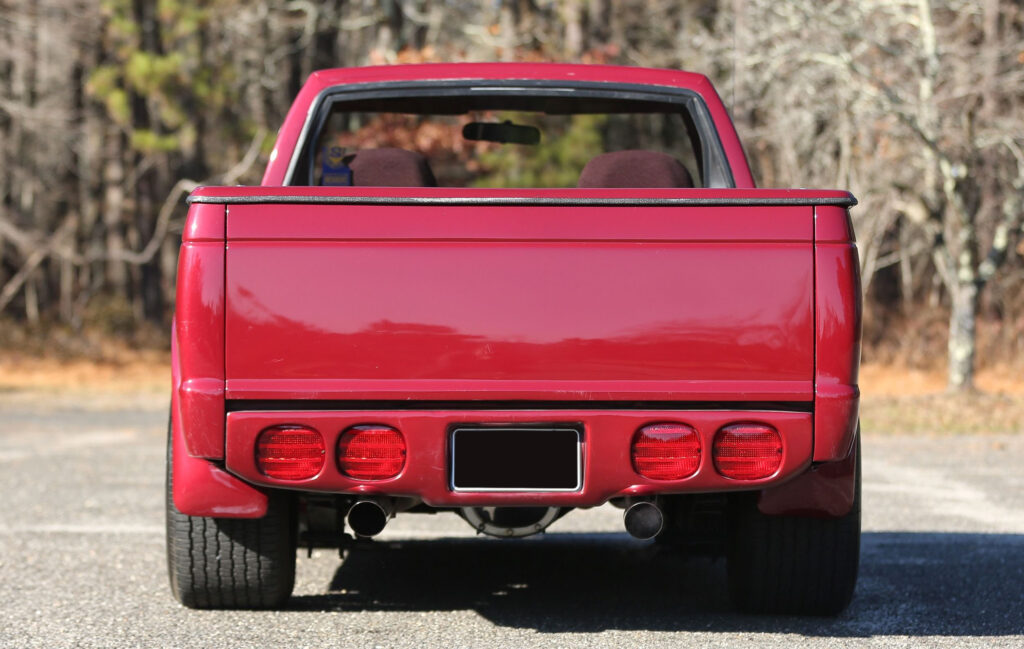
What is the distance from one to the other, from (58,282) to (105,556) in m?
34.8

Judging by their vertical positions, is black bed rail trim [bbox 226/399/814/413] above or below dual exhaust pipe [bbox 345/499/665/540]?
above

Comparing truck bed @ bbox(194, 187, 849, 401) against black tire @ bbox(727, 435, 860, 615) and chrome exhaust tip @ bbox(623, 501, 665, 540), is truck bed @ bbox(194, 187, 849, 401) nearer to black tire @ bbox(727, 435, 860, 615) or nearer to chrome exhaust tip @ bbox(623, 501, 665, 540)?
chrome exhaust tip @ bbox(623, 501, 665, 540)

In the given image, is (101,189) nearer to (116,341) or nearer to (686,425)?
(116,341)

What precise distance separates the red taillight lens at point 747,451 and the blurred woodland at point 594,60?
11.3 metres

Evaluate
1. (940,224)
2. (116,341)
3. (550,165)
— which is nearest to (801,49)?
(940,224)

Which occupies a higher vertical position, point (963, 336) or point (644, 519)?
point (644, 519)

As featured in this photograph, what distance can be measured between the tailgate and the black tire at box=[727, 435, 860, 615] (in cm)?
77

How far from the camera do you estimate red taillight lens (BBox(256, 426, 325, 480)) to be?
403cm

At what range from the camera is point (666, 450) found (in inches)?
160

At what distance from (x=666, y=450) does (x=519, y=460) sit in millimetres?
416

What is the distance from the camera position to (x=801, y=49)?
1602cm

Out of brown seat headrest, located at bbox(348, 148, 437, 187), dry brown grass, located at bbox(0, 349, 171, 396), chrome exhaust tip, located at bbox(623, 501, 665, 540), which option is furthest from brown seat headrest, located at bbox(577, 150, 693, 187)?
dry brown grass, located at bbox(0, 349, 171, 396)

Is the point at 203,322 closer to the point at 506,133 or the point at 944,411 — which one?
the point at 506,133

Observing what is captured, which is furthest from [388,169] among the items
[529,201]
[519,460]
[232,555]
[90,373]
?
[90,373]
